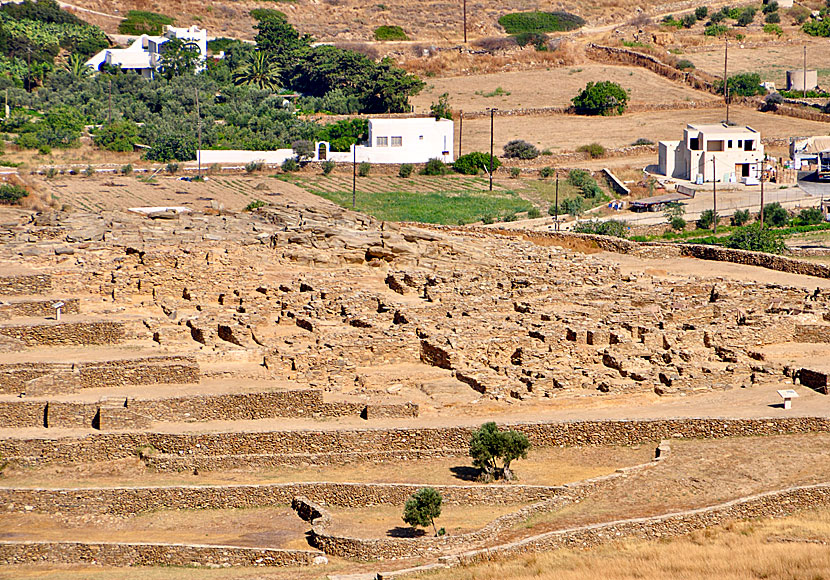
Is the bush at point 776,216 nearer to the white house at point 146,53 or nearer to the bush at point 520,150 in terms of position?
the bush at point 520,150

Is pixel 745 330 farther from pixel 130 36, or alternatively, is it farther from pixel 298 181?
pixel 130 36

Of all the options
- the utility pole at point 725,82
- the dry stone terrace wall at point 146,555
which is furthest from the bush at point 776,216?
the dry stone terrace wall at point 146,555

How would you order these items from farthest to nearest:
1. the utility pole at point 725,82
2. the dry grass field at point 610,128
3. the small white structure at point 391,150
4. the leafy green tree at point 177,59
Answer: the leafy green tree at point 177,59 < the utility pole at point 725,82 < the dry grass field at point 610,128 < the small white structure at point 391,150

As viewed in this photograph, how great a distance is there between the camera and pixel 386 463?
3262 centimetres

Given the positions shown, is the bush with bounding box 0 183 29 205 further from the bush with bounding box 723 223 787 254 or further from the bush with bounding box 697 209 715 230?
the bush with bounding box 723 223 787 254

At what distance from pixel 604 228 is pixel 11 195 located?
941 inches

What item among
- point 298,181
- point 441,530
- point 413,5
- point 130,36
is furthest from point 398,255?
point 413,5

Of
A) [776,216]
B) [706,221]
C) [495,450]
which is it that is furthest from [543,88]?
[495,450]

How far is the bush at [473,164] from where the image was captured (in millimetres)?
77500

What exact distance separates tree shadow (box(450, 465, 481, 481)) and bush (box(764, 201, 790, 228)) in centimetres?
3413

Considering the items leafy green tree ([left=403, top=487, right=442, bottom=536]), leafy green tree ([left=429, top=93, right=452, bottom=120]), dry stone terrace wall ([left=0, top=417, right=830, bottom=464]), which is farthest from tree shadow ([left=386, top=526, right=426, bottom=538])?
leafy green tree ([left=429, top=93, right=452, bottom=120])

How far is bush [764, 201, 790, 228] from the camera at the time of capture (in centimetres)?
6375

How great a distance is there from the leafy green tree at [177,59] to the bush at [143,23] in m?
11.7

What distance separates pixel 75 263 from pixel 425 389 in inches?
493
